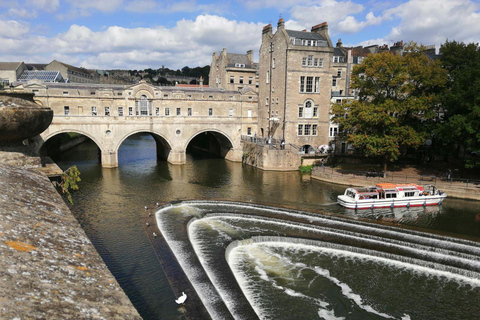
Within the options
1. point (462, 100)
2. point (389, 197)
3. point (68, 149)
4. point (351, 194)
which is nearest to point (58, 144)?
point (68, 149)

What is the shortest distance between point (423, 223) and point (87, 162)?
41.7 meters

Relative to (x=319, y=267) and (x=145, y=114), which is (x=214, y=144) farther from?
(x=319, y=267)

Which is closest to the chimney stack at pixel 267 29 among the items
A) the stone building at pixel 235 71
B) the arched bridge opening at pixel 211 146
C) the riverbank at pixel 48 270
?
the stone building at pixel 235 71

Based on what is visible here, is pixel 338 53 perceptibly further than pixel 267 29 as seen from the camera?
Yes

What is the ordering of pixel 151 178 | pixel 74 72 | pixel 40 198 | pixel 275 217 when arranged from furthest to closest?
pixel 74 72 < pixel 151 178 < pixel 275 217 < pixel 40 198

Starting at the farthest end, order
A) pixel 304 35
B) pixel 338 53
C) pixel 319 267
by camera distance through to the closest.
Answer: pixel 338 53
pixel 304 35
pixel 319 267

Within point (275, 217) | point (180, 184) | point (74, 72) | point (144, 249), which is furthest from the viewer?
point (74, 72)

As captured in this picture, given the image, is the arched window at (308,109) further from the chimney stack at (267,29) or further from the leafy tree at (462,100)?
the leafy tree at (462,100)

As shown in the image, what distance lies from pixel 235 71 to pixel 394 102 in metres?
35.4

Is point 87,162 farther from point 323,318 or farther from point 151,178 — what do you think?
point 323,318

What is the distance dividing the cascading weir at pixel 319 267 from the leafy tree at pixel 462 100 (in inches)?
609

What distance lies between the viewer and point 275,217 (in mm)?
25594

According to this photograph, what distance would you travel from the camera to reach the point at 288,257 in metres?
19.6

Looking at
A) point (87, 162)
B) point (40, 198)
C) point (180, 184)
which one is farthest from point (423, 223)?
point (87, 162)
